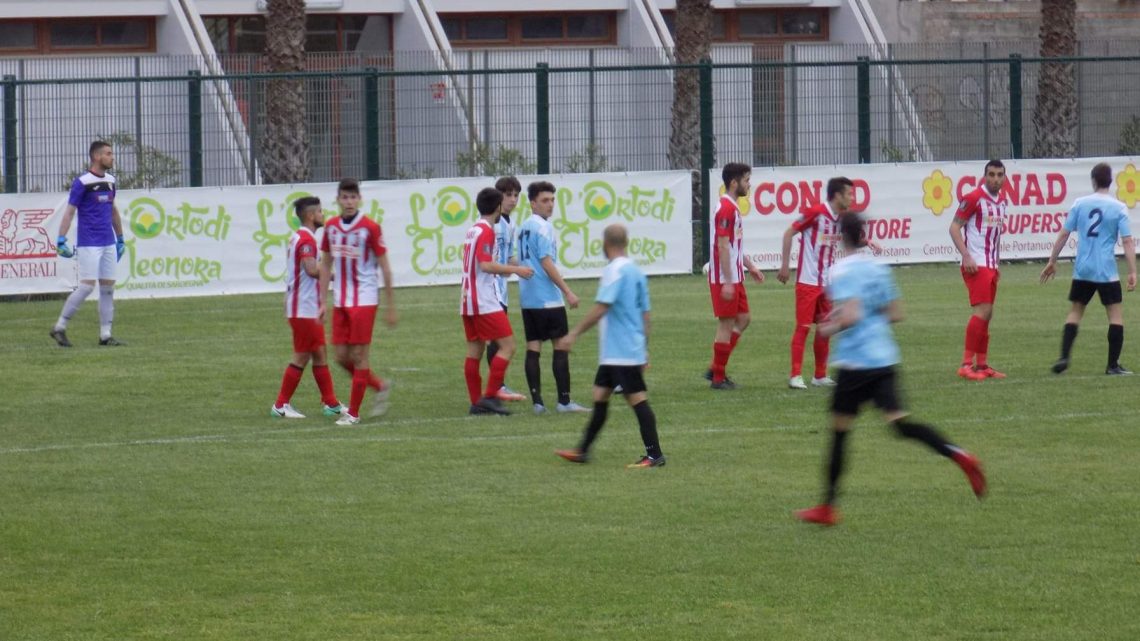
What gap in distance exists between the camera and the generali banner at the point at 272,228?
21.5 metres

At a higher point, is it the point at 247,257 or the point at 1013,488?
the point at 247,257

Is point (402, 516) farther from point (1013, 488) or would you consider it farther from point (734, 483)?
point (1013, 488)

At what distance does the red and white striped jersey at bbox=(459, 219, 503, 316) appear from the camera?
498 inches

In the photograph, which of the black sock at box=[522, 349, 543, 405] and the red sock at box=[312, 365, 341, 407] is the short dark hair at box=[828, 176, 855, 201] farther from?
the red sock at box=[312, 365, 341, 407]

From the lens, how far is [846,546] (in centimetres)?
838

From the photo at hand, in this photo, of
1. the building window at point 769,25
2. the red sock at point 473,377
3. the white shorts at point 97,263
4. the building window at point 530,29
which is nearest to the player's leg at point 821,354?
the red sock at point 473,377

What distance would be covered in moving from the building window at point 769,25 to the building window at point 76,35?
11.6 meters

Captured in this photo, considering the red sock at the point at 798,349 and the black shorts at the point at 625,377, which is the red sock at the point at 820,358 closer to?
the red sock at the point at 798,349

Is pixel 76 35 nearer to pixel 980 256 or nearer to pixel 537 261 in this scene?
pixel 537 261

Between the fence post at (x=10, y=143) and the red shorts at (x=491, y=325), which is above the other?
the fence post at (x=10, y=143)

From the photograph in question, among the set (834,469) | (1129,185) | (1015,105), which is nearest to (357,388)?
(834,469)

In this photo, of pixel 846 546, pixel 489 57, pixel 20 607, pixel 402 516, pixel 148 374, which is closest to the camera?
pixel 20 607

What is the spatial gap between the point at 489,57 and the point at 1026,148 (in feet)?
32.6

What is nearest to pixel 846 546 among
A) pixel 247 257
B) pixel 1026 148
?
pixel 247 257
